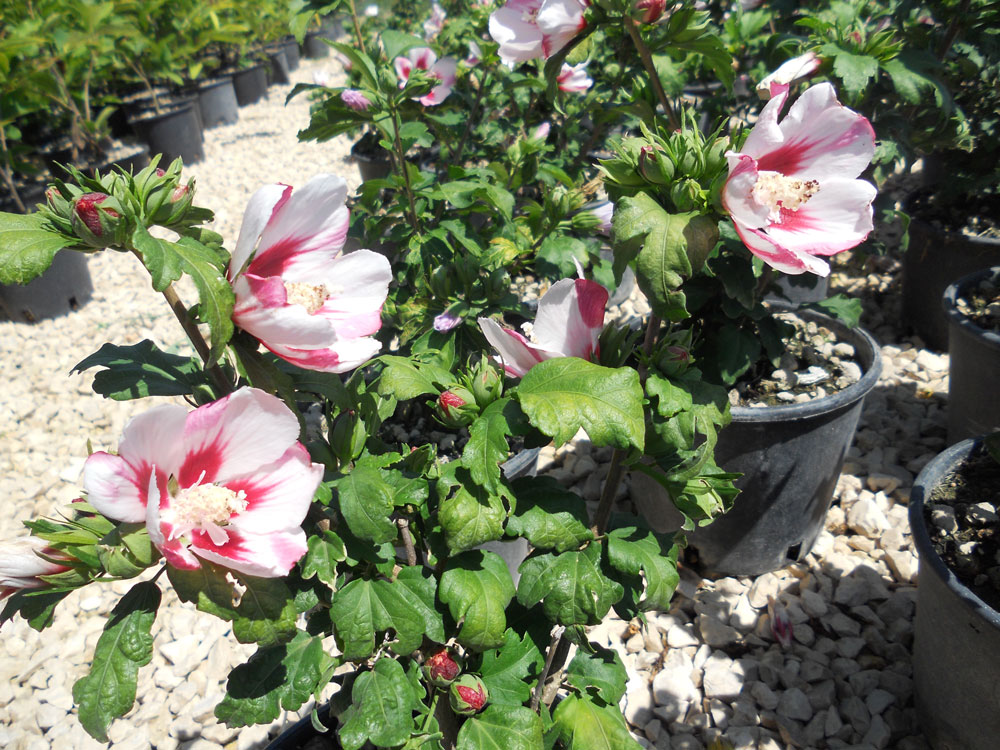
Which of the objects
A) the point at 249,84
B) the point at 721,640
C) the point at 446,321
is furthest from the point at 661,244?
the point at 249,84

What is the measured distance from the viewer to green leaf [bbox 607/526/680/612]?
1075 millimetres

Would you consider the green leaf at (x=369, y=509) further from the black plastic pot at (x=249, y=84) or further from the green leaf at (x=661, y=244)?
the black plastic pot at (x=249, y=84)

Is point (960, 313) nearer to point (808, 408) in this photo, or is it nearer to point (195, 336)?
point (808, 408)

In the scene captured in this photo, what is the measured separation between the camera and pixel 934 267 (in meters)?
3.05

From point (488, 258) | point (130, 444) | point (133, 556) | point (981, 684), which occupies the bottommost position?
point (981, 684)

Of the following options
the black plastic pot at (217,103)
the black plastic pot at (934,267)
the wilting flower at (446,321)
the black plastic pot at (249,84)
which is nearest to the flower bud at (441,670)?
the wilting flower at (446,321)

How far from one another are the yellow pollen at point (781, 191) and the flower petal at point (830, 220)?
1.0 inches

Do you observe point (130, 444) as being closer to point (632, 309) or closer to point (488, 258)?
point (488, 258)

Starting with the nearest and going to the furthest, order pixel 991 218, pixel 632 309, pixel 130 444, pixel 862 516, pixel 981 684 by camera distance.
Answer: pixel 130 444
pixel 981 684
pixel 862 516
pixel 991 218
pixel 632 309

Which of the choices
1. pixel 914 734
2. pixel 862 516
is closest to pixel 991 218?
pixel 862 516

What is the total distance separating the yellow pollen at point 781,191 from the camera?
96 centimetres

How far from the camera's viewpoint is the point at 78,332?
381cm

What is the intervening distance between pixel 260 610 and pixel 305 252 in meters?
0.45

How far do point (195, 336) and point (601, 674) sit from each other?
903 mm
